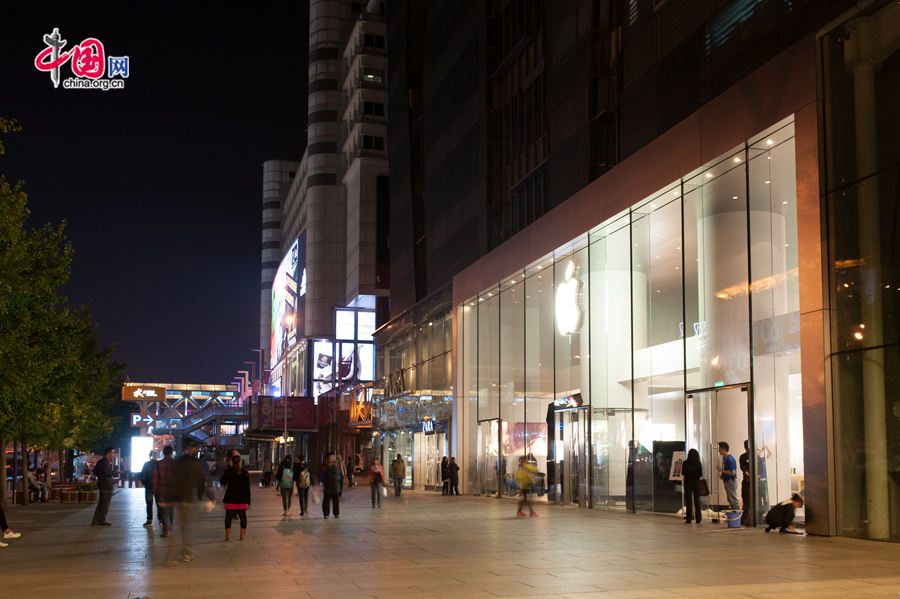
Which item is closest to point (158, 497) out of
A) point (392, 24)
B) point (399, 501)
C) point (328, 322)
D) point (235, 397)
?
point (399, 501)

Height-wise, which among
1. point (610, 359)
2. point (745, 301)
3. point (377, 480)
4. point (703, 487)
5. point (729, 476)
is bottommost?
point (377, 480)

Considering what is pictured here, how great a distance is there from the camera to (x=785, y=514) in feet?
57.6

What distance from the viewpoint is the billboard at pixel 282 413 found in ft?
262

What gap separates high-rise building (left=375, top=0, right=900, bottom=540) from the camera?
653 inches

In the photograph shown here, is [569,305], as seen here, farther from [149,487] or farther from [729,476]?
[149,487]

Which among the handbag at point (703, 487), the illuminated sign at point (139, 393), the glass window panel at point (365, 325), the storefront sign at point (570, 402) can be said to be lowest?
the handbag at point (703, 487)

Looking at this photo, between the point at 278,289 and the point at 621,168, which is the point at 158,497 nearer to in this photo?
the point at 621,168

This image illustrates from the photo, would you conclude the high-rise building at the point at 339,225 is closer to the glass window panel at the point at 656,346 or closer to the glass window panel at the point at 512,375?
the glass window panel at the point at 512,375

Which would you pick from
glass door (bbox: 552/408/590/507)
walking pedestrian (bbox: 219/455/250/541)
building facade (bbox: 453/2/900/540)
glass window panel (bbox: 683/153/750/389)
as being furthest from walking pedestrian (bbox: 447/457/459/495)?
walking pedestrian (bbox: 219/455/250/541)

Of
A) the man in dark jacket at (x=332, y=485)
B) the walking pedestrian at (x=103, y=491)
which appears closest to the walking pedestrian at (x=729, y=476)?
the man in dark jacket at (x=332, y=485)

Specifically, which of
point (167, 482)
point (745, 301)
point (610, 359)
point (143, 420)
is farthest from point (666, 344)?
point (143, 420)

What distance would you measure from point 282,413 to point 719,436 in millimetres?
61770

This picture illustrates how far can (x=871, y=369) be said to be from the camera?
16.2m

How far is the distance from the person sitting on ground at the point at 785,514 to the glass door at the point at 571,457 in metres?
9.74
